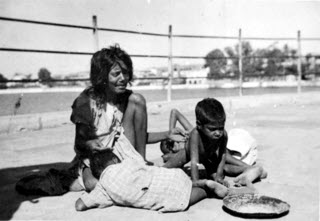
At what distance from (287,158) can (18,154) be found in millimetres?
2632

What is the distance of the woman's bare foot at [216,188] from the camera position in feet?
7.16

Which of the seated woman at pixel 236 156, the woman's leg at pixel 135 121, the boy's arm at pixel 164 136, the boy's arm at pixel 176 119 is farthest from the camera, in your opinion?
the boy's arm at pixel 176 119

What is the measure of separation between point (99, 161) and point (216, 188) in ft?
2.49

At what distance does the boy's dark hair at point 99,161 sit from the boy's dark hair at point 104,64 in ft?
1.55

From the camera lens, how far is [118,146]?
2.49 m

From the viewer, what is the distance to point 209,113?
8.04 feet

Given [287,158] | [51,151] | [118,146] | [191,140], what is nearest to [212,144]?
[191,140]

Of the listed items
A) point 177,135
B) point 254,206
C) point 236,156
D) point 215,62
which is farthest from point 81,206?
point 215,62

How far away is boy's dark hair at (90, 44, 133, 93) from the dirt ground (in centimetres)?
76

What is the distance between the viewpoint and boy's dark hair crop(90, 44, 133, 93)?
254 cm

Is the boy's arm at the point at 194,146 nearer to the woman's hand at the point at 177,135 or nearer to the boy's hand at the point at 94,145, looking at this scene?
the woman's hand at the point at 177,135

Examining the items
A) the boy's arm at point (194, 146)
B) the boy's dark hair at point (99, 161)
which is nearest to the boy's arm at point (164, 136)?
the boy's arm at point (194, 146)

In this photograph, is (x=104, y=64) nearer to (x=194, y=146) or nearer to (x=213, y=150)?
(x=194, y=146)

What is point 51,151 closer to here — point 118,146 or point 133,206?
point 118,146
